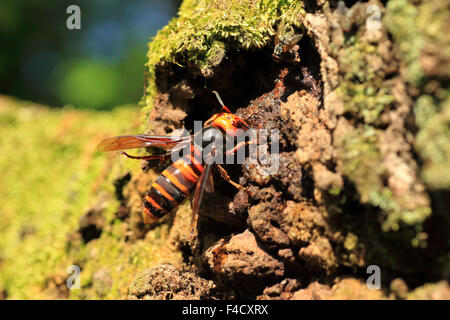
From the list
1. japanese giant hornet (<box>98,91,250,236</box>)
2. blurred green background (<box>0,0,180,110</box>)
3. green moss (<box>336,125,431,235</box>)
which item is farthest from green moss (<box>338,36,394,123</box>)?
blurred green background (<box>0,0,180,110</box>)

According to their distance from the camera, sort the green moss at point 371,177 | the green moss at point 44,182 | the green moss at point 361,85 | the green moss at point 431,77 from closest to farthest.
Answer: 1. the green moss at point 431,77
2. the green moss at point 371,177
3. the green moss at point 361,85
4. the green moss at point 44,182

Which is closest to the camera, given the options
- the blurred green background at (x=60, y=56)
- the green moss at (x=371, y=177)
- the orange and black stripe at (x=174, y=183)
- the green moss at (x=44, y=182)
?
the green moss at (x=371, y=177)

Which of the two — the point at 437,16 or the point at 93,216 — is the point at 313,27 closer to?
the point at 437,16

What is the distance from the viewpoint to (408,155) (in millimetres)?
1423

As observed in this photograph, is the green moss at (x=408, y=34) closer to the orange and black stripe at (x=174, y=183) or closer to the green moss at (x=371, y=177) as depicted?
the green moss at (x=371, y=177)

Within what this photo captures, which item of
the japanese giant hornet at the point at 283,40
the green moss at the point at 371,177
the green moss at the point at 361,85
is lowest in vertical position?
the green moss at the point at 371,177

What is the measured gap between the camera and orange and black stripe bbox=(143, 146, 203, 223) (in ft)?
7.58

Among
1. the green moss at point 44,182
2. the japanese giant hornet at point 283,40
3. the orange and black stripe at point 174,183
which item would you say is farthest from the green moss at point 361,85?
the green moss at point 44,182

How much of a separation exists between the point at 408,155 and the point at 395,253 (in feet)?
1.30

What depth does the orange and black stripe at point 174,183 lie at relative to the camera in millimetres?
2311

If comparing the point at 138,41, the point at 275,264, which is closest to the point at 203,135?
the point at 275,264

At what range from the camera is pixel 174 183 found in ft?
7.58

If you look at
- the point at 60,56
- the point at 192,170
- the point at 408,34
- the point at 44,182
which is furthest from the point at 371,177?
the point at 60,56
